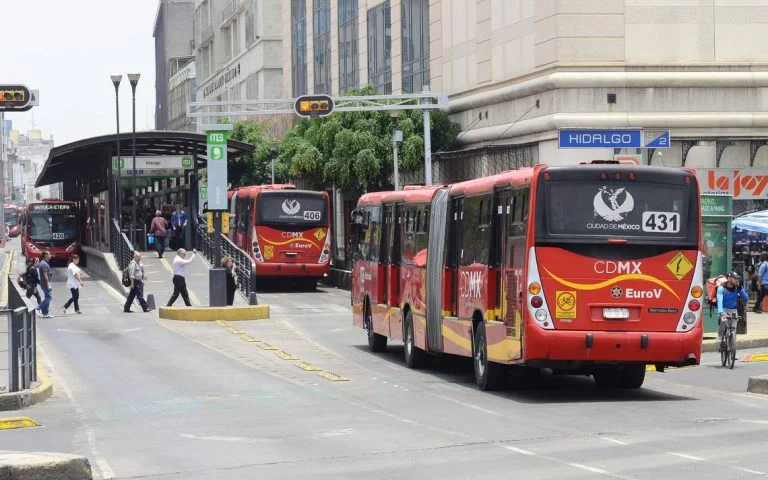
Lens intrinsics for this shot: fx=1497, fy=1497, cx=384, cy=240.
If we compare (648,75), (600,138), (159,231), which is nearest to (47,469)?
(600,138)

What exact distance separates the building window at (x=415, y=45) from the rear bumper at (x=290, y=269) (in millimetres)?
12078

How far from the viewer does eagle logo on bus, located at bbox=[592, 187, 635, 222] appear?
67.9ft

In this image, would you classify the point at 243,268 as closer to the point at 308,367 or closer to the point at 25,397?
the point at 308,367

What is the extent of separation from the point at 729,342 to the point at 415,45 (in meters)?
35.8

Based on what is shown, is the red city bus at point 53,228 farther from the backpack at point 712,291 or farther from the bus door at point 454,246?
the bus door at point 454,246

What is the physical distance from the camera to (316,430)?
17125 millimetres

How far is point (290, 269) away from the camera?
1973 inches

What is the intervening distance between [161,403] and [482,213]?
233 inches

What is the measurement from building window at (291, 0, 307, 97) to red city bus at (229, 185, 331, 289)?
31298 mm

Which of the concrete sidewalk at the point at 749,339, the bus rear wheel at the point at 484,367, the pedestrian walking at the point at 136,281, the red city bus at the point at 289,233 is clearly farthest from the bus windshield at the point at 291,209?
the bus rear wheel at the point at 484,367

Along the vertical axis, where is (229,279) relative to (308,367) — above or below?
above

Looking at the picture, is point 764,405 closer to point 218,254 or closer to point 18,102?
point 18,102

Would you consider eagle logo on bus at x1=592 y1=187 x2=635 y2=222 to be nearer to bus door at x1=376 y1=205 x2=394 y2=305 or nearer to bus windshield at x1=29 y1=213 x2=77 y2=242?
bus door at x1=376 y1=205 x2=394 y2=305

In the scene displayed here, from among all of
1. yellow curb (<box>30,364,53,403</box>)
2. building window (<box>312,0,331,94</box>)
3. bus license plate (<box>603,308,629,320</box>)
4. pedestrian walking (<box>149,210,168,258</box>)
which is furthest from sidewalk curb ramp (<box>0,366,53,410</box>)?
building window (<box>312,0,331,94</box>)
